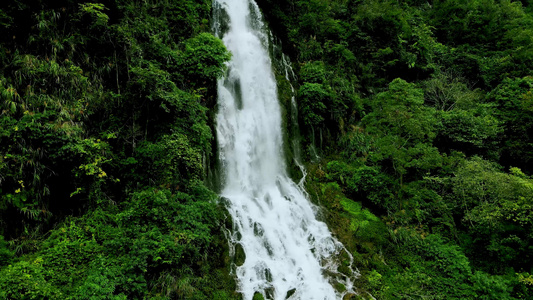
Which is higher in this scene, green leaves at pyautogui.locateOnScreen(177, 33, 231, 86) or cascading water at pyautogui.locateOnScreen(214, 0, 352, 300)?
green leaves at pyautogui.locateOnScreen(177, 33, 231, 86)

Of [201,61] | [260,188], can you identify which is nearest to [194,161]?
[201,61]

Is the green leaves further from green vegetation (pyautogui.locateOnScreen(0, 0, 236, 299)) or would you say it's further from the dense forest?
green vegetation (pyautogui.locateOnScreen(0, 0, 236, 299))

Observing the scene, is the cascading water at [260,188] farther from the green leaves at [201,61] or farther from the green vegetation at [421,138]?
the green leaves at [201,61]

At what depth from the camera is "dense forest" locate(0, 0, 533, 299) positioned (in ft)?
20.6

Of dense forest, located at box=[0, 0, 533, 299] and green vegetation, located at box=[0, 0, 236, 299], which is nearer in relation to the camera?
green vegetation, located at box=[0, 0, 236, 299]

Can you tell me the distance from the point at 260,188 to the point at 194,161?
406 cm

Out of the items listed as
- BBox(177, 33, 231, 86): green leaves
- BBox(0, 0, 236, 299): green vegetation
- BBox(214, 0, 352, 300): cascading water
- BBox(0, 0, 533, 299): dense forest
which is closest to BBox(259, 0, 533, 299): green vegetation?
BBox(0, 0, 533, 299): dense forest

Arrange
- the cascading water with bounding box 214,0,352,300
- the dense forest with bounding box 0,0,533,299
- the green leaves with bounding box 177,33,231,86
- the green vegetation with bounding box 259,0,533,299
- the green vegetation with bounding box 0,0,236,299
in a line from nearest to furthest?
the green vegetation with bounding box 0,0,236,299 < the dense forest with bounding box 0,0,533,299 < the cascading water with bounding box 214,0,352,300 < the green vegetation with bounding box 259,0,533,299 < the green leaves with bounding box 177,33,231,86

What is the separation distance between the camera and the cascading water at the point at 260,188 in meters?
8.48

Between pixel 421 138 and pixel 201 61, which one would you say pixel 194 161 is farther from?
pixel 421 138

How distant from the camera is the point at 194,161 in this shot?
7.91 m

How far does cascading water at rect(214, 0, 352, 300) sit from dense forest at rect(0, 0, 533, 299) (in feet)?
2.16

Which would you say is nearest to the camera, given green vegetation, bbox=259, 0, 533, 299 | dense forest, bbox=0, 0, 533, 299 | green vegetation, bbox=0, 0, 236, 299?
green vegetation, bbox=0, 0, 236, 299

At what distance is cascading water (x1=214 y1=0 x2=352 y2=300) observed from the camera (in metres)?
8.48
